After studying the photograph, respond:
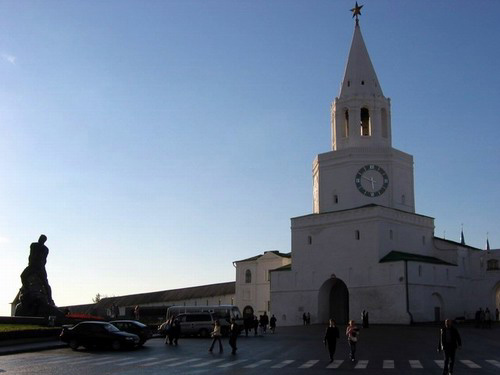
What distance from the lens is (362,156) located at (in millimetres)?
57875

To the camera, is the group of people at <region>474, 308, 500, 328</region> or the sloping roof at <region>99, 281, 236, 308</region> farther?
the sloping roof at <region>99, 281, 236, 308</region>

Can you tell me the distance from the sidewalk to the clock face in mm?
31426

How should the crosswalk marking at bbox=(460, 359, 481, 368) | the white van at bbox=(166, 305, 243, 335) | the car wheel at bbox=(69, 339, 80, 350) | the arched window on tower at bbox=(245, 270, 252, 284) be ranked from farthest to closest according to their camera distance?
the arched window on tower at bbox=(245, 270, 252, 284)
the white van at bbox=(166, 305, 243, 335)
the car wheel at bbox=(69, 339, 80, 350)
the crosswalk marking at bbox=(460, 359, 481, 368)

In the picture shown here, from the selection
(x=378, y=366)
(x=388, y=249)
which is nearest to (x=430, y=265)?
(x=388, y=249)

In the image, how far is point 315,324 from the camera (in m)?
55.2

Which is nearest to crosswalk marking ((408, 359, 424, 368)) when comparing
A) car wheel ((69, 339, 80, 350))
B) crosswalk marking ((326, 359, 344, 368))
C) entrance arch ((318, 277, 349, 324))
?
crosswalk marking ((326, 359, 344, 368))

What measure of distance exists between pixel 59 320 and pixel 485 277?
37.9m

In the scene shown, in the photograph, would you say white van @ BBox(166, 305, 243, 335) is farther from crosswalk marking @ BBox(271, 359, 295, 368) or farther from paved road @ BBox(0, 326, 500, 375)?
crosswalk marking @ BBox(271, 359, 295, 368)

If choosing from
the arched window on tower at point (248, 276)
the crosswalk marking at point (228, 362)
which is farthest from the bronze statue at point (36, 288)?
the arched window on tower at point (248, 276)

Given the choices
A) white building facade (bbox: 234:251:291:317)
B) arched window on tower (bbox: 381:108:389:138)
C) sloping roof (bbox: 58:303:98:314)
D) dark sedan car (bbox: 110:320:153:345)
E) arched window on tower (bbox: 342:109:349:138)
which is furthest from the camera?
sloping roof (bbox: 58:303:98:314)

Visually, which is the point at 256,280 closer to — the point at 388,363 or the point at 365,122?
the point at 365,122

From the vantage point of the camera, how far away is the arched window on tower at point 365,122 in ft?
193

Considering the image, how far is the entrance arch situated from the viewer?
5688 centimetres

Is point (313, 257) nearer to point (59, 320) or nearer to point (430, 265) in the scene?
point (430, 265)
